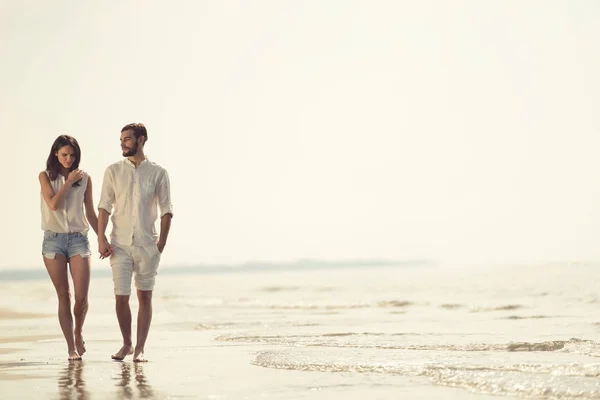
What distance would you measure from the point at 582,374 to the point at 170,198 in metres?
3.66

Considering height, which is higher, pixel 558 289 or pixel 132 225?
pixel 132 225

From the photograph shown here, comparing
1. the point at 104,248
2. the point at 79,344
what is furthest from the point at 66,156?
the point at 79,344

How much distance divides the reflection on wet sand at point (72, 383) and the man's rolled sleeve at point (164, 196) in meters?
1.47

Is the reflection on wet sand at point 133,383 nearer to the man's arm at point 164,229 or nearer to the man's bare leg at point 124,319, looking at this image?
the man's bare leg at point 124,319

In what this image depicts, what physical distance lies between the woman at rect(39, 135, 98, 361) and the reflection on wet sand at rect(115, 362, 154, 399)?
2.61ft

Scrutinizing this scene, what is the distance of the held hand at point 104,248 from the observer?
7.88 m

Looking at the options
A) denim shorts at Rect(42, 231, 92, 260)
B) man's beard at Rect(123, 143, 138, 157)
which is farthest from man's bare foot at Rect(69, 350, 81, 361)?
man's beard at Rect(123, 143, 138, 157)

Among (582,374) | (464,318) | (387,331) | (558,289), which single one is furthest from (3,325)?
(558,289)

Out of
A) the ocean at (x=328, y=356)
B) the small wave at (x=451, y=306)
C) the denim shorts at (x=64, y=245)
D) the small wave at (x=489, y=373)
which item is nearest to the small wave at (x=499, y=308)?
the ocean at (x=328, y=356)

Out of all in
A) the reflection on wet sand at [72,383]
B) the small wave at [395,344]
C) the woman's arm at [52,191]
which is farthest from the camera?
the small wave at [395,344]

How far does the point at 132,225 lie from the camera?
26.1 feet

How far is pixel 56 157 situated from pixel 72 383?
2314 millimetres

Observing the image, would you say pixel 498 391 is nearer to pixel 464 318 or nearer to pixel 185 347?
pixel 185 347

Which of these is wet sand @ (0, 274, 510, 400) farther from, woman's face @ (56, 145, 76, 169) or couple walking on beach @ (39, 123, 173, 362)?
woman's face @ (56, 145, 76, 169)
